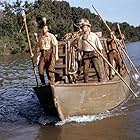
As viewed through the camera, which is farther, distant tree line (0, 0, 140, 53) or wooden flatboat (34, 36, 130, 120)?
distant tree line (0, 0, 140, 53)

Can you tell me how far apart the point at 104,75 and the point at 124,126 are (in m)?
2.20

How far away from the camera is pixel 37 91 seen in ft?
36.7

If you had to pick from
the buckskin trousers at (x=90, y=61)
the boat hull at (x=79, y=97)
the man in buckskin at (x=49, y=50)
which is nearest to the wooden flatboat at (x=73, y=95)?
the boat hull at (x=79, y=97)

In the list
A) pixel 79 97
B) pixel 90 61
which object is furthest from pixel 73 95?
pixel 90 61

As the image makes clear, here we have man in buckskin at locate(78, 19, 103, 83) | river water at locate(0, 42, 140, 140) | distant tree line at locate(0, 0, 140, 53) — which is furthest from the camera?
distant tree line at locate(0, 0, 140, 53)

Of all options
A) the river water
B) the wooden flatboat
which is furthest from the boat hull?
the river water

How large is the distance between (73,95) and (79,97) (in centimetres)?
21

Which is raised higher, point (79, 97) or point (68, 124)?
point (79, 97)

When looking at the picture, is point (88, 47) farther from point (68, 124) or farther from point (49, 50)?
point (68, 124)

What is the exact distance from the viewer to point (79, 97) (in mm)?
10781

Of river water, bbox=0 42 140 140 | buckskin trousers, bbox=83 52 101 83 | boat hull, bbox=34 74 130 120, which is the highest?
buckskin trousers, bbox=83 52 101 83

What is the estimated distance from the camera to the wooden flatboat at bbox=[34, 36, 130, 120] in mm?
10461

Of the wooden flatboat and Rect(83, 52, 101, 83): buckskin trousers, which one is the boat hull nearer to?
the wooden flatboat

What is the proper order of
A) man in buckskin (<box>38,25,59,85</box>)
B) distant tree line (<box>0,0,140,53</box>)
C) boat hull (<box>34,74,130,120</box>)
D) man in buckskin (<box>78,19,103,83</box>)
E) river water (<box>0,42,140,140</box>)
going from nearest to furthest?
river water (<box>0,42,140,140</box>)
boat hull (<box>34,74,130,120</box>)
man in buckskin (<box>78,19,103,83</box>)
man in buckskin (<box>38,25,59,85</box>)
distant tree line (<box>0,0,140,53</box>)
